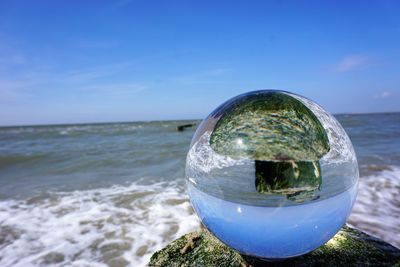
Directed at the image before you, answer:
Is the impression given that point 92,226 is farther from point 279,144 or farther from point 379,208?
point 379,208

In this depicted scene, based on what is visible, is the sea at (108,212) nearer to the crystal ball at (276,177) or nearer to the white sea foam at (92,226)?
the white sea foam at (92,226)

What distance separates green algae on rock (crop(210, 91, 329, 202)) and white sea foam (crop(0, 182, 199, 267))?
257 cm

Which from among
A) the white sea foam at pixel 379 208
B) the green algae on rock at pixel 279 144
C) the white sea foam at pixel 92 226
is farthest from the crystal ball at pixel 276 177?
the white sea foam at pixel 379 208

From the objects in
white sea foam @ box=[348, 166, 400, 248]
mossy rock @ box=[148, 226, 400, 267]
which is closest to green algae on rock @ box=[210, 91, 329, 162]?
mossy rock @ box=[148, 226, 400, 267]

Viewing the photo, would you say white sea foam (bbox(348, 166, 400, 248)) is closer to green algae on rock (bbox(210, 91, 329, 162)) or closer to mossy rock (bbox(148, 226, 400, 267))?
mossy rock (bbox(148, 226, 400, 267))

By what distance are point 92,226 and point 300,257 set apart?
3.76 metres

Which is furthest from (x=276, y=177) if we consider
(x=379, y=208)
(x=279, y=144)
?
(x=379, y=208)

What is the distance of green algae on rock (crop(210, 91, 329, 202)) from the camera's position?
1.52 m

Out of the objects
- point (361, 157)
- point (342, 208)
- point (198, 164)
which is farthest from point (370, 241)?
point (361, 157)

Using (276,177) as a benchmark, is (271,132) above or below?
above

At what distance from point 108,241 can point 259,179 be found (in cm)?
333

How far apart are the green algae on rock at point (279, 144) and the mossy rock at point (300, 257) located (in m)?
0.72

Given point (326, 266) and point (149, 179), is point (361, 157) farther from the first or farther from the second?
point (326, 266)

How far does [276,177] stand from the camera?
5.04ft
